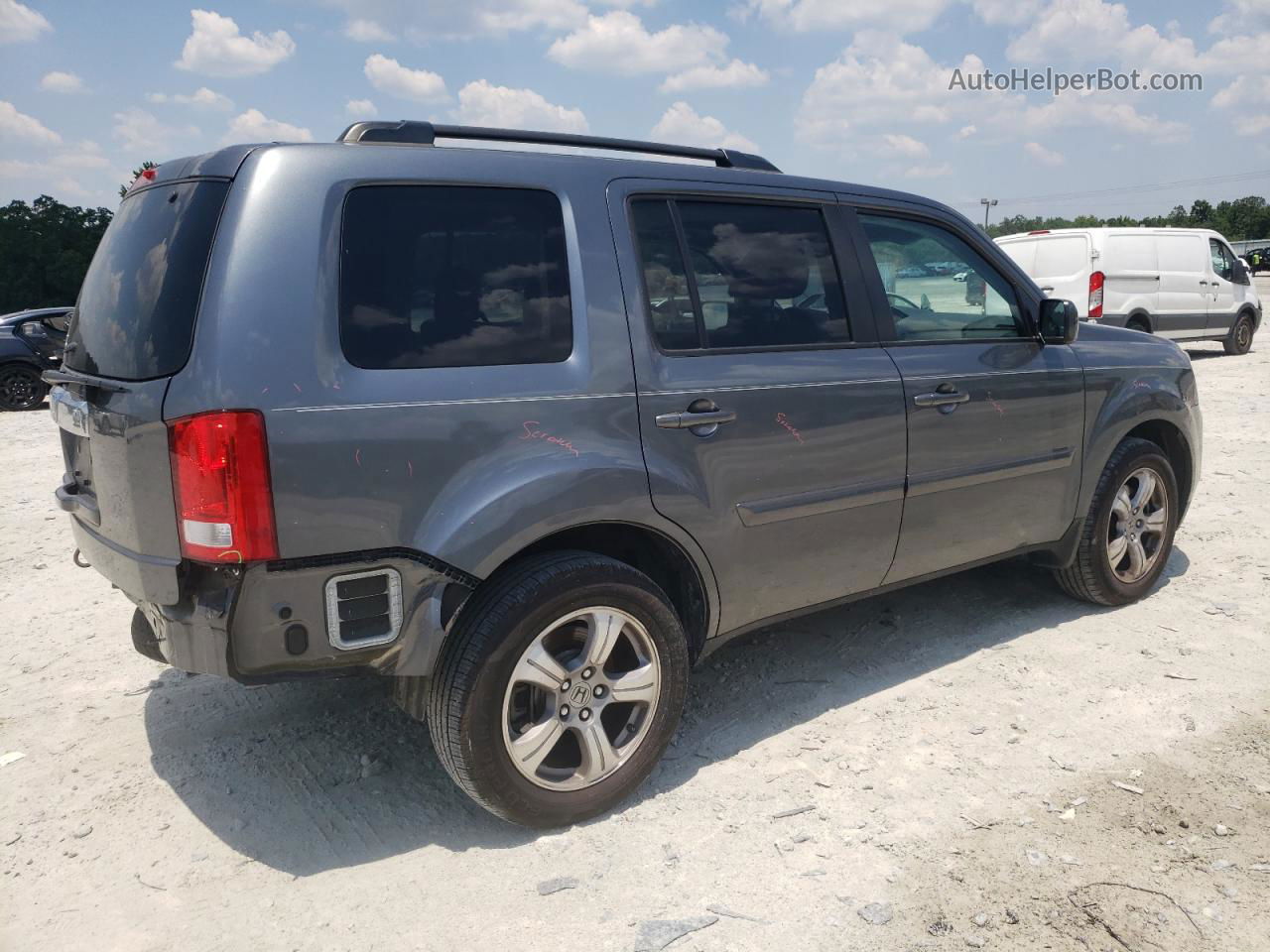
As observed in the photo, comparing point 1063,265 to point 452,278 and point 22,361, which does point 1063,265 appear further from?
point 22,361

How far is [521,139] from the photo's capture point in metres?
3.14

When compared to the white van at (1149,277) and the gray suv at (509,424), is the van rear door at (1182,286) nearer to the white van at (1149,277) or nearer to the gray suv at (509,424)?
the white van at (1149,277)

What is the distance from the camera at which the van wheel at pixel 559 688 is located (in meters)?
2.72

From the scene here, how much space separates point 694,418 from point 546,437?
0.52m

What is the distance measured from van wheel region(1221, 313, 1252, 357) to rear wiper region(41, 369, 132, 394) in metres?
17.5

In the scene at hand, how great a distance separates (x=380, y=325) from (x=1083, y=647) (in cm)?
330

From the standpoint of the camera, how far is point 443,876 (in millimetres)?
2746

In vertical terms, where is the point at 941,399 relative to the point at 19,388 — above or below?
above

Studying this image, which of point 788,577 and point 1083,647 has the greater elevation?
point 788,577

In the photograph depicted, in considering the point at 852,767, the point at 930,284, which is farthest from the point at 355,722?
the point at 930,284

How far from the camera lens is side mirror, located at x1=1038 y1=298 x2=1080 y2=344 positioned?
161 inches

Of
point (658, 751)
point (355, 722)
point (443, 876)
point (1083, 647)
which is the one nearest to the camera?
point (443, 876)

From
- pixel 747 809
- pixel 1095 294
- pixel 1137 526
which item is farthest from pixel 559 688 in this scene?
pixel 1095 294

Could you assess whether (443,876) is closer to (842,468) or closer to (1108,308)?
(842,468)
